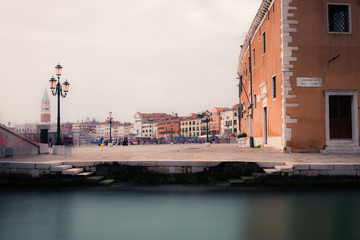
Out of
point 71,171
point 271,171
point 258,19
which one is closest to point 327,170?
point 271,171

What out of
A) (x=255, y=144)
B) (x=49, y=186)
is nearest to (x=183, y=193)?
(x=49, y=186)

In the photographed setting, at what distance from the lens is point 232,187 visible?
411 inches

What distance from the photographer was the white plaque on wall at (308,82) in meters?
15.6

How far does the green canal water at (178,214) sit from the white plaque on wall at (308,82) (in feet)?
23.1

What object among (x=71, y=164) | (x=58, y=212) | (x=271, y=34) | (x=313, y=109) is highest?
(x=271, y=34)

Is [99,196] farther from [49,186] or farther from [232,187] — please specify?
[232,187]

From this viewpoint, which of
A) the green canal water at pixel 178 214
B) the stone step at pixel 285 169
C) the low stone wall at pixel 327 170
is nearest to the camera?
the green canal water at pixel 178 214

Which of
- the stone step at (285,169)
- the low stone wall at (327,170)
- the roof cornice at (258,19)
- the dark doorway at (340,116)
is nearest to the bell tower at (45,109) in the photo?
the roof cornice at (258,19)

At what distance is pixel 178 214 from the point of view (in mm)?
7754

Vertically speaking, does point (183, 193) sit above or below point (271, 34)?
below

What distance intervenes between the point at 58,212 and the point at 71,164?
3898 millimetres

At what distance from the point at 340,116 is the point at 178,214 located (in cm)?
1084

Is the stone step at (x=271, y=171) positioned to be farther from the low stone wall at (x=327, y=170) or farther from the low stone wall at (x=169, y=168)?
the low stone wall at (x=327, y=170)

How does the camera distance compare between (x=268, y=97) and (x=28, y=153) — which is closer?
(x=28, y=153)
